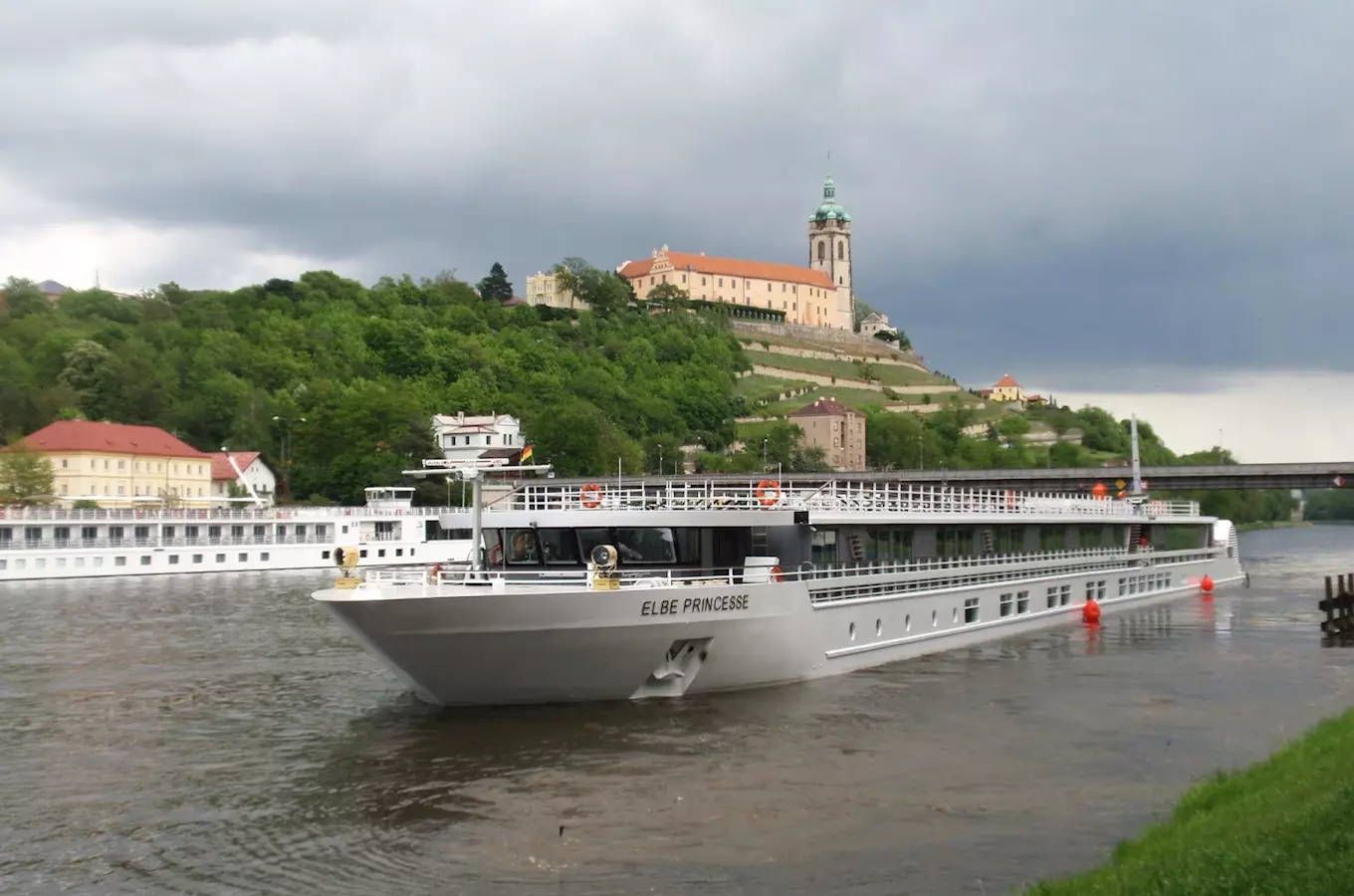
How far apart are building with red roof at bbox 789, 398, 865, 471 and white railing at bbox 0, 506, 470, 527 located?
3515 inches

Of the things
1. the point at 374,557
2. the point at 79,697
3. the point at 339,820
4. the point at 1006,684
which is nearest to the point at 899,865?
the point at 339,820

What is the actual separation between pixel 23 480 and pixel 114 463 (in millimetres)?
10154

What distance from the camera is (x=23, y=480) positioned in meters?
88.5

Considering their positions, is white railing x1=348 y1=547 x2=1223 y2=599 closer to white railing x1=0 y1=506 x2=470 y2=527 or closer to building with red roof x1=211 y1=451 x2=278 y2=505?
white railing x1=0 y1=506 x2=470 y2=527

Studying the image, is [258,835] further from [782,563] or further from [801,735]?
[782,563]

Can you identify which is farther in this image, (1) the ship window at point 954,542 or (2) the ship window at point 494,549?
(1) the ship window at point 954,542

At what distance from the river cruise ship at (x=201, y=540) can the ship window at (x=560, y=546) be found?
152 ft

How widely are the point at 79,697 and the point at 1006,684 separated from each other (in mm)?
21574

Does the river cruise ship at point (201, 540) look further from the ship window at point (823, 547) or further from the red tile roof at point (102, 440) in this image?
the ship window at point (823, 547)

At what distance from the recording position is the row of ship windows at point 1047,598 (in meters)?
36.7

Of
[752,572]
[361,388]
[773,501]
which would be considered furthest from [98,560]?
[361,388]

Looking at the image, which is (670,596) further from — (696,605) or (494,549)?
(494,549)

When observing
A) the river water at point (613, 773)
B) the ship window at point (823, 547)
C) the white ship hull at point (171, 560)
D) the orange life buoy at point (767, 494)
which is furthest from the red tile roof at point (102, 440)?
the ship window at point (823, 547)

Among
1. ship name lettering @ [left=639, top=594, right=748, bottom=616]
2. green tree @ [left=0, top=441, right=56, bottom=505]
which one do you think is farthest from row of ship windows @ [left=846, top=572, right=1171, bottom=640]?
green tree @ [left=0, top=441, right=56, bottom=505]
